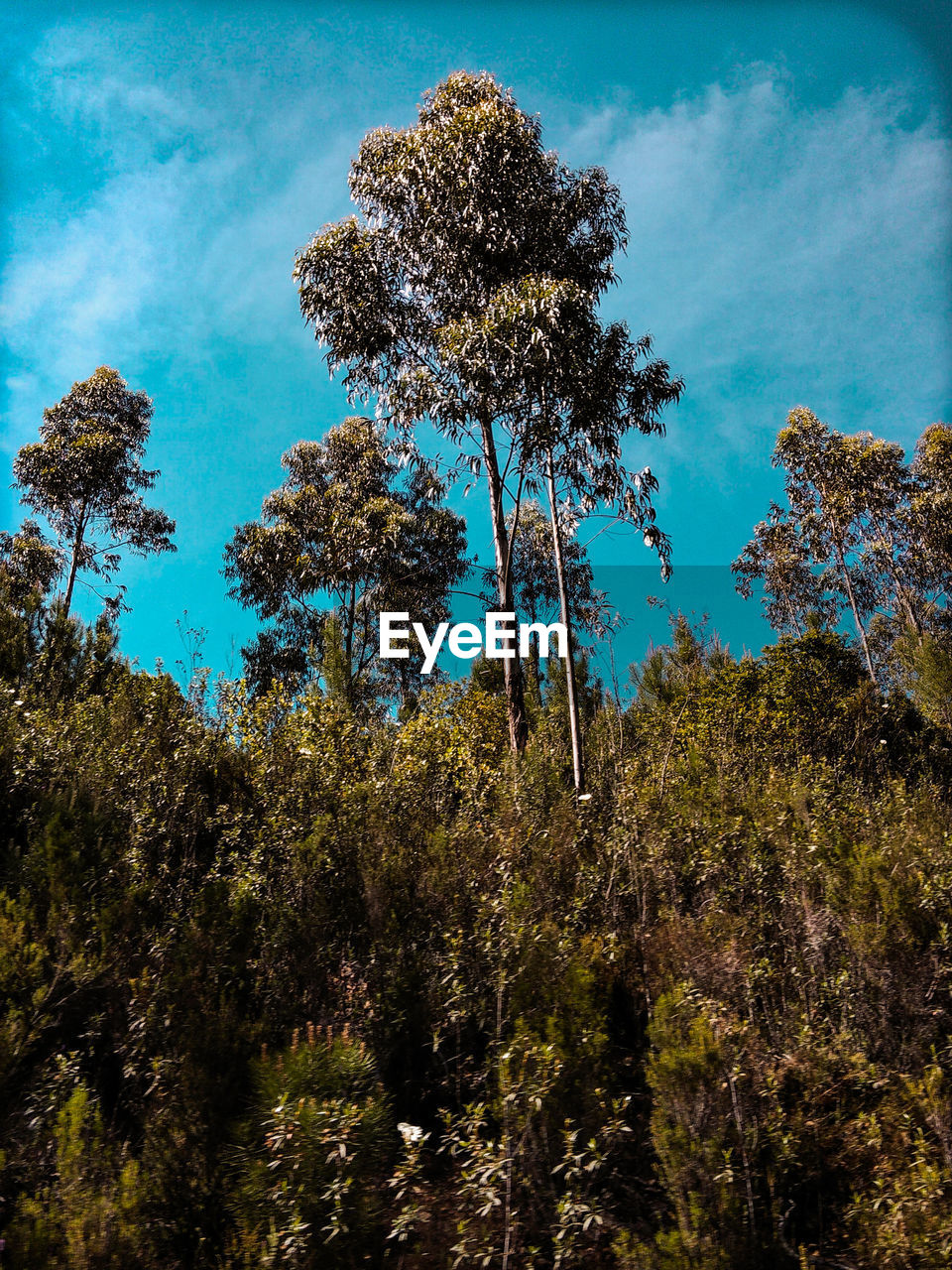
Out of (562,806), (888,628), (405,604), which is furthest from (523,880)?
(888,628)

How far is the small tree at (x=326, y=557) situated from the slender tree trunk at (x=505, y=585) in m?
5.94

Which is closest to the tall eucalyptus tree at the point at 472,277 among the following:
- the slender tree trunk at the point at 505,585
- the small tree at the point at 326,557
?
the slender tree trunk at the point at 505,585

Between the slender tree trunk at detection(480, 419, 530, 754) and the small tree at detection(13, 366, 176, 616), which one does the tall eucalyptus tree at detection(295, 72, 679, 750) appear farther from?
the small tree at detection(13, 366, 176, 616)

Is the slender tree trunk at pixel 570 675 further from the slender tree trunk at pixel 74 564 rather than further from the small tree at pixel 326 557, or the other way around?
the slender tree trunk at pixel 74 564


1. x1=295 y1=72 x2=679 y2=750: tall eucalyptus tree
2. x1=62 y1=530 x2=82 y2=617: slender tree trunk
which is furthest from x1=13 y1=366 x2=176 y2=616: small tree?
x1=295 y1=72 x2=679 y2=750: tall eucalyptus tree

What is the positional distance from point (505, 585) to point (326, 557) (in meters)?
7.28

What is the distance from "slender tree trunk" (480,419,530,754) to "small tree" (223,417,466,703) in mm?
5937

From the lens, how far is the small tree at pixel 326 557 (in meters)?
17.8

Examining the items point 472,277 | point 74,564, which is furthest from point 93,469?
point 472,277

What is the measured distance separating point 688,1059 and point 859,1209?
60 centimetres

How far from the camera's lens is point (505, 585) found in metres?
10.5

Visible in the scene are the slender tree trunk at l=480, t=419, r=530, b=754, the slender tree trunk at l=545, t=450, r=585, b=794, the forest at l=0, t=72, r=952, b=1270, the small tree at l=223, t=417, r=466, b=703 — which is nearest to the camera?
the forest at l=0, t=72, r=952, b=1270

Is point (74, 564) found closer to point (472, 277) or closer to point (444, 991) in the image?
point (472, 277)

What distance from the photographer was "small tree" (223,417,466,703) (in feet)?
58.4
